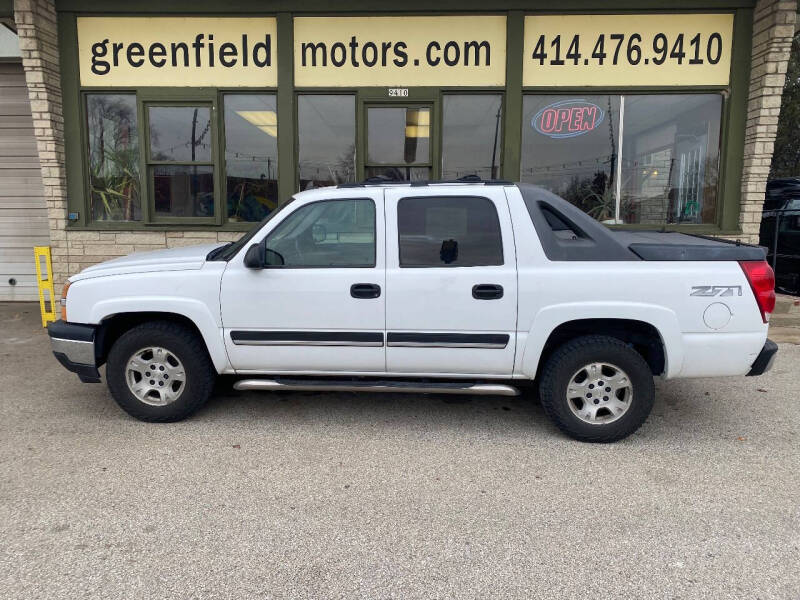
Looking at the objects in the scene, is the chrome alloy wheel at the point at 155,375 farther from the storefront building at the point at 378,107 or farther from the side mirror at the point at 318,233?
the storefront building at the point at 378,107

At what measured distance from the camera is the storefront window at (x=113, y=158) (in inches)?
324

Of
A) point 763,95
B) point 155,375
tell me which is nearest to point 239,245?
point 155,375

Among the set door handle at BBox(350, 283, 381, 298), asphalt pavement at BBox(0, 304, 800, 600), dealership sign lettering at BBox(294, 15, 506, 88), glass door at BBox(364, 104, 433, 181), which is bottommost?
asphalt pavement at BBox(0, 304, 800, 600)

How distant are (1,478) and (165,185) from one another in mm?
5698

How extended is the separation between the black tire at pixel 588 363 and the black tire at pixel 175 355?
2.56 metres

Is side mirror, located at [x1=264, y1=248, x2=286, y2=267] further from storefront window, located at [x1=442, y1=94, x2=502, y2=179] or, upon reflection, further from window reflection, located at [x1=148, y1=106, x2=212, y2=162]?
window reflection, located at [x1=148, y1=106, x2=212, y2=162]

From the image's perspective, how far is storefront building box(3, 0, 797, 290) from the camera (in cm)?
771

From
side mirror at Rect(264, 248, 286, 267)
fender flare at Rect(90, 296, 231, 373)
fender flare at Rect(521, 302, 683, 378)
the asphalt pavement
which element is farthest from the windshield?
fender flare at Rect(521, 302, 683, 378)

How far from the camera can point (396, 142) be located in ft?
26.6

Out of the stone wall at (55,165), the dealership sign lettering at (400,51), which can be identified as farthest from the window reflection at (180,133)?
the dealership sign lettering at (400,51)

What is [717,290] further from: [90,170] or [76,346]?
[90,170]

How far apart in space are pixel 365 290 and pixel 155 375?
177cm

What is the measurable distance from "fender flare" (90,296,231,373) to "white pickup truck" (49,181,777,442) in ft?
0.03

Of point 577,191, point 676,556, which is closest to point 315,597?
point 676,556
